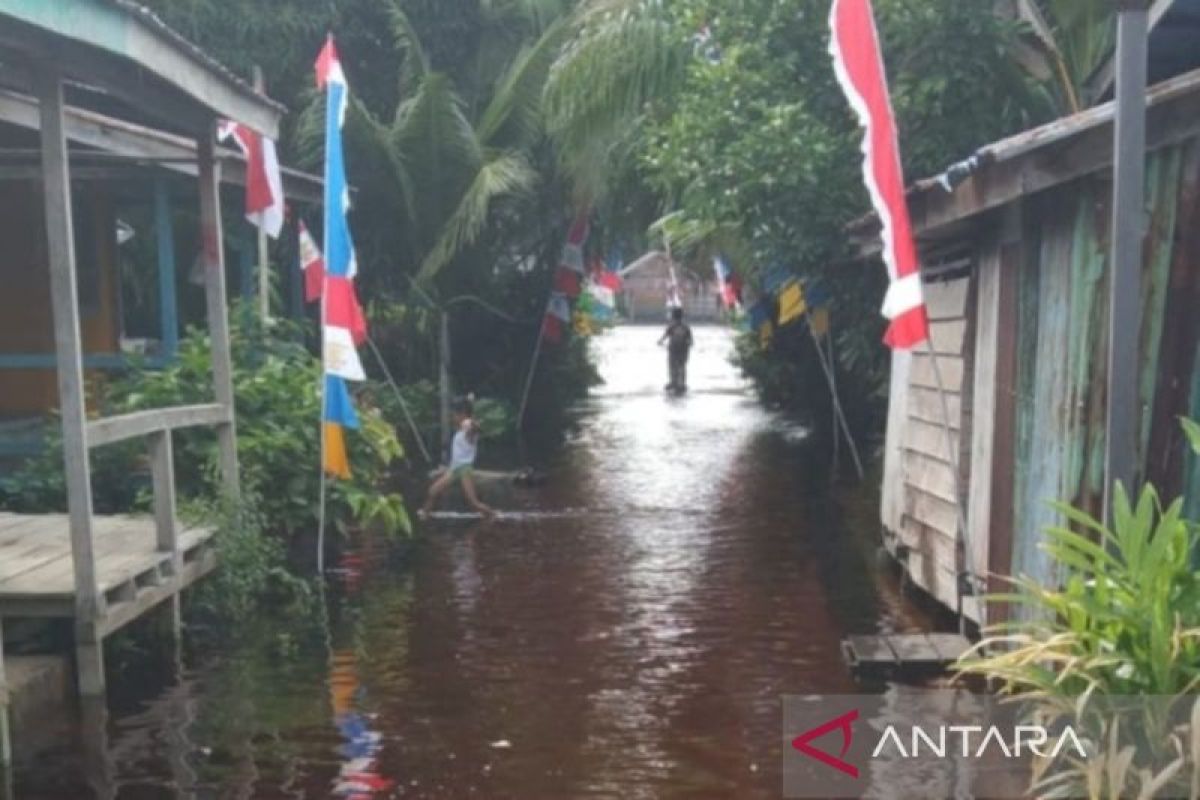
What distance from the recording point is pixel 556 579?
36.1ft

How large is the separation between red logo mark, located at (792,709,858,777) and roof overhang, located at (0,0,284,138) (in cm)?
465

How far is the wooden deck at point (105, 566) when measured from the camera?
7402mm

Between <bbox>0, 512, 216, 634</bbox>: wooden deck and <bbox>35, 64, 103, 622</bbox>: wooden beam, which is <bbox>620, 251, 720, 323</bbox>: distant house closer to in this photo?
<bbox>0, 512, 216, 634</bbox>: wooden deck

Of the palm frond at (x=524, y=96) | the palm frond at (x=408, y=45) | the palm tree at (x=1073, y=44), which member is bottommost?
the palm tree at (x=1073, y=44)

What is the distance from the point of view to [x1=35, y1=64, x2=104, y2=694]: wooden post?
720 cm


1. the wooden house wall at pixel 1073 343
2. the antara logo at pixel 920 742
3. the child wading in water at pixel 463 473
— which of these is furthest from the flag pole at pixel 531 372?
the antara logo at pixel 920 742

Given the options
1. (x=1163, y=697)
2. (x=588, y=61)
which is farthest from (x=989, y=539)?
(x=588, y=61)

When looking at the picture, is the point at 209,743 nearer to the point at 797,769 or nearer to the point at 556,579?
the point at 797,769

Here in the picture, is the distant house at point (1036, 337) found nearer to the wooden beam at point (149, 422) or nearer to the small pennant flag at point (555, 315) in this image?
the wooden beam at point (149, 422)

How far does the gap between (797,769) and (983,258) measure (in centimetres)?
362

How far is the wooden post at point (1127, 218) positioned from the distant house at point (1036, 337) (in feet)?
1.75

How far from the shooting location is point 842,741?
698 centimetres

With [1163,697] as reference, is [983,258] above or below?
above

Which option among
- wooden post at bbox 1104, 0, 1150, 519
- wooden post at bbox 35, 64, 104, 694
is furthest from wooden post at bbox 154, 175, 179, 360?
wooden post at bbox 1104, 0, 1150, 519
